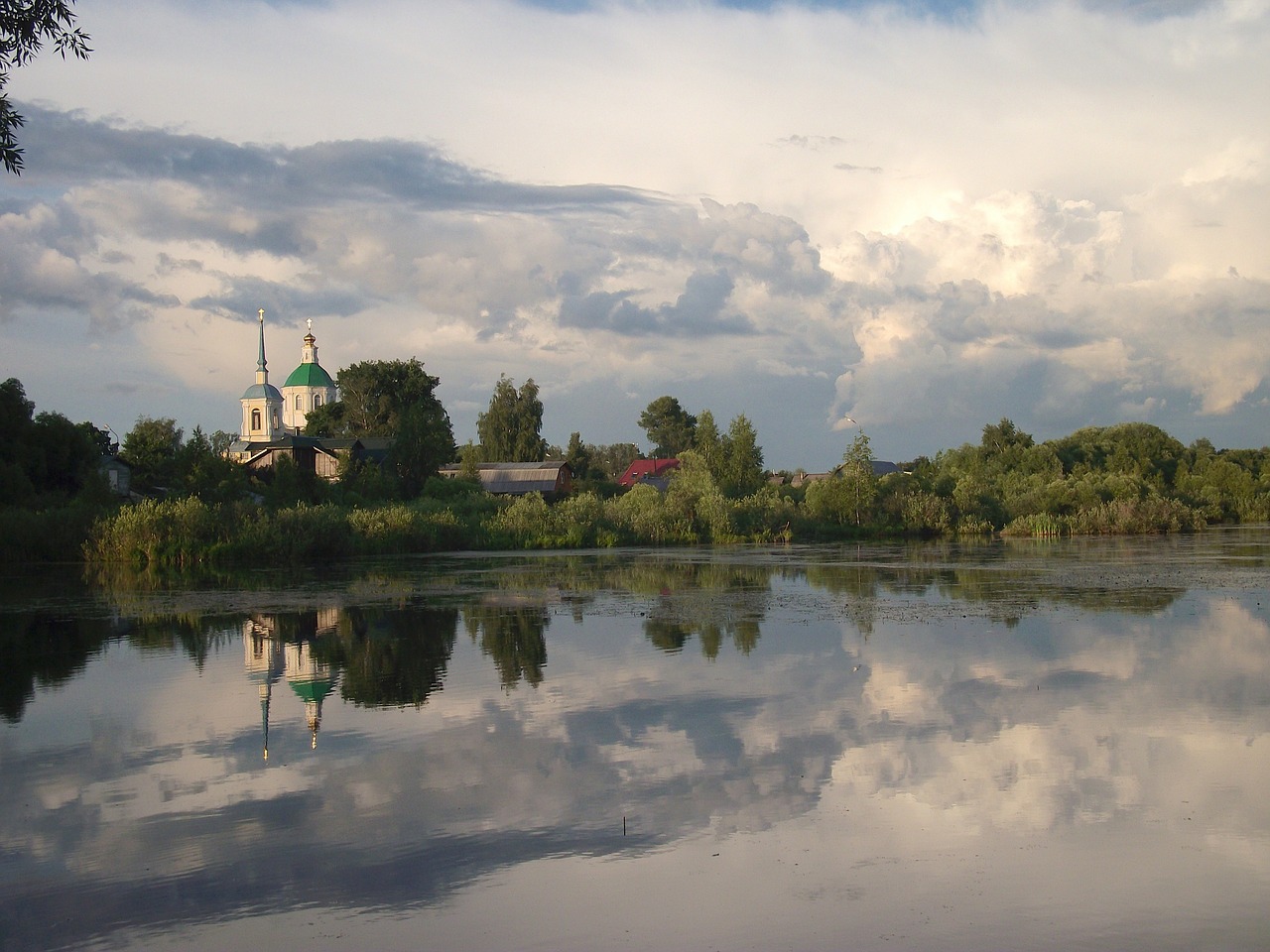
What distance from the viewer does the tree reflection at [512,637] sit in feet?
43.9

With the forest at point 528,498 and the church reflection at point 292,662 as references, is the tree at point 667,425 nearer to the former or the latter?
the forest at point 528,498

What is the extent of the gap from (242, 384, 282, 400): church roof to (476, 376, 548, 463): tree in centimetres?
1849

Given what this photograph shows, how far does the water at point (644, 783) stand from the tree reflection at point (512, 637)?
9 cm

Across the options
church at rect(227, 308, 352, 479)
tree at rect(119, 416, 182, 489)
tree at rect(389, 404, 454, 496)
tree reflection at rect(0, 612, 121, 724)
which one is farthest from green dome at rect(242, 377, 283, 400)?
tree reflection at rect(0, 612, 121, 724)

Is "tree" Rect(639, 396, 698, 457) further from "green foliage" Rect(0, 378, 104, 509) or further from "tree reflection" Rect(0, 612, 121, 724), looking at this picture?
"tree reflection" Rect(0, 612, 121, 724)

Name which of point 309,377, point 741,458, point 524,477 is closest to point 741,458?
point 741,458

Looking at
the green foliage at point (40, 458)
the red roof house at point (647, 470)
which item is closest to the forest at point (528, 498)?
the green foliage at point (40, 458)

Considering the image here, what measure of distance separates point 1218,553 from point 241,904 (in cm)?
3303

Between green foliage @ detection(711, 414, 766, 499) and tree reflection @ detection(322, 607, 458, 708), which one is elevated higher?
green foliage @ detection(711, 414, 766, 499)

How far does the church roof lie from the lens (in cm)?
8538

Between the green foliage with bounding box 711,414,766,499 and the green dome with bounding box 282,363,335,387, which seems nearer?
the green foliage with bounding box 711,414,766,499

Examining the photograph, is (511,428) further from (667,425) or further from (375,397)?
(667,425)

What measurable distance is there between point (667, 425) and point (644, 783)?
327 ft

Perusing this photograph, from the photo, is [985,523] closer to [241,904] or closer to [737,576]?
[737,576]
